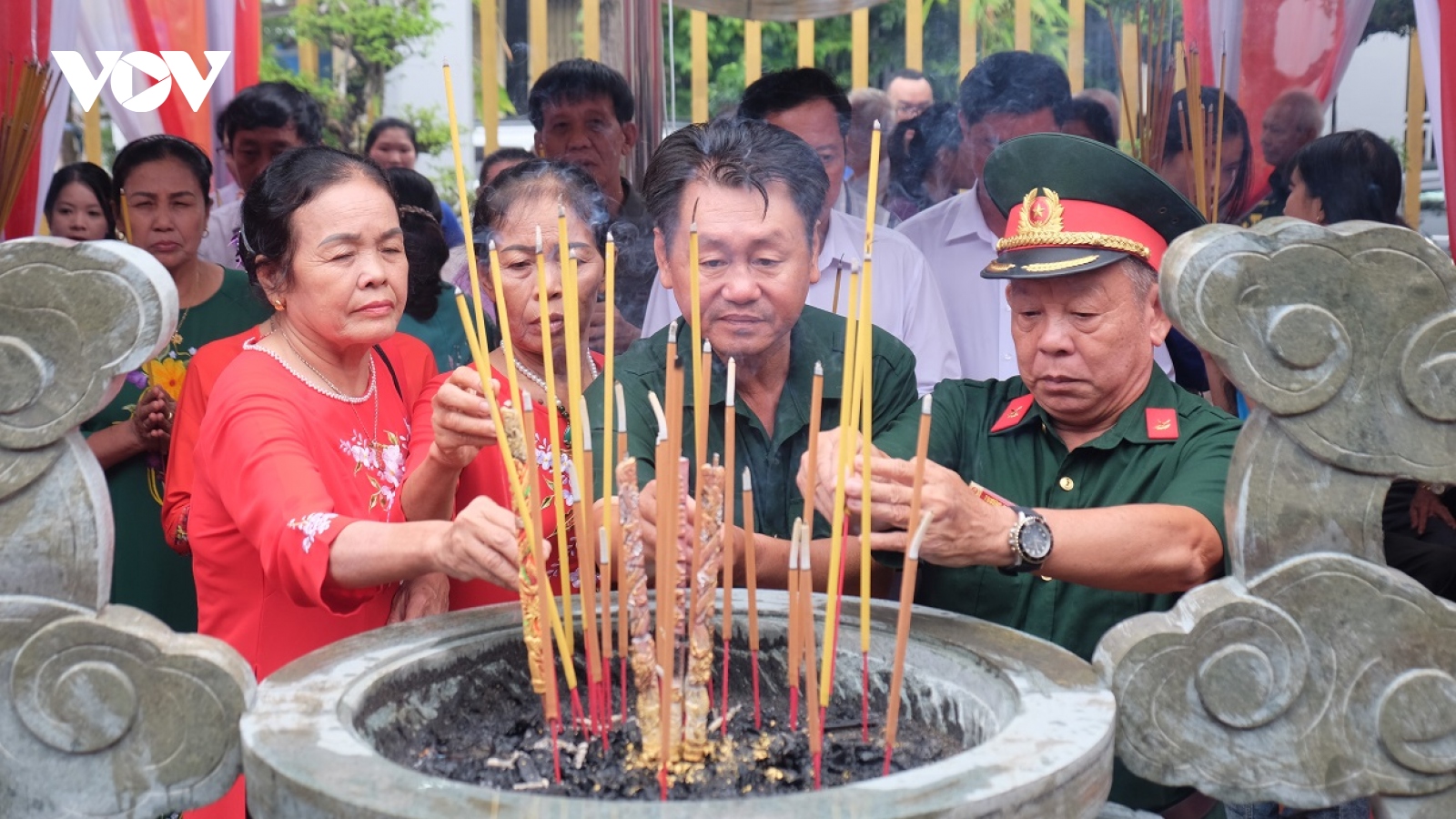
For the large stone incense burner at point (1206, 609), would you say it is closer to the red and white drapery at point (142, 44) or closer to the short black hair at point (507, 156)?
the red and white drapery at point (142, 44)

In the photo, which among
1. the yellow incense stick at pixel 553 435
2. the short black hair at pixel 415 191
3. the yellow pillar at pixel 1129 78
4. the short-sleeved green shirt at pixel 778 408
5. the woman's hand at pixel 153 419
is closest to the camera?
the yellow incense stick at pixel 553 435

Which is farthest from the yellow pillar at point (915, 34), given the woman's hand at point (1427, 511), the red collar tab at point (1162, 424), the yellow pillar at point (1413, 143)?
the red collar tab at point (1162, 424)

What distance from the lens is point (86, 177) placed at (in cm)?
395

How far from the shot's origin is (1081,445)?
217 centimetres

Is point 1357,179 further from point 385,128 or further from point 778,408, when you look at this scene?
point 385,128

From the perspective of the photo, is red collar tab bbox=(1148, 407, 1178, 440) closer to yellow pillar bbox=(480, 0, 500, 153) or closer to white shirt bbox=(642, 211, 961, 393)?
white shirt bbox=(642, 211, 961, 393)

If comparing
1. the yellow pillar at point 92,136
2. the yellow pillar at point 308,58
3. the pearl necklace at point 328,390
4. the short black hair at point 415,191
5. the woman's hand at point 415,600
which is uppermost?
the yellow pillar at point 308,58

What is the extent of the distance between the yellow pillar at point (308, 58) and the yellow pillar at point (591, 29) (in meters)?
0.88

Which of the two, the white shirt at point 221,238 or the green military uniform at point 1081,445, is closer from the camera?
the green military uniform at point 1081,445

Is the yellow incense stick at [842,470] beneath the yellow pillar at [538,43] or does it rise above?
beneath

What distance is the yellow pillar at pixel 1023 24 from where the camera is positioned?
4195 mm

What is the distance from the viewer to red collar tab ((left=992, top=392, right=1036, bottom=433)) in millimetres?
2223

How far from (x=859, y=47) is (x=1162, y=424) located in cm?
256

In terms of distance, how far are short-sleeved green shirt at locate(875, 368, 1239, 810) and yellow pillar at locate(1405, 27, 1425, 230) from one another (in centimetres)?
231
